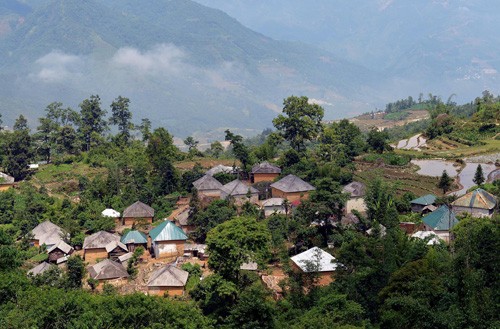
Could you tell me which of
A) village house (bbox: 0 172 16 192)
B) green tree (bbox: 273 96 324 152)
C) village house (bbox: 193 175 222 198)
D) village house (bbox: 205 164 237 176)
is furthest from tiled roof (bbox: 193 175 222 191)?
village house (bbox: 0 172 16 192)

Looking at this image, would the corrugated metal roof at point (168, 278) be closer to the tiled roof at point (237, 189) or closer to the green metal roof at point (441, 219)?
the tiled roof at point (237, 189)

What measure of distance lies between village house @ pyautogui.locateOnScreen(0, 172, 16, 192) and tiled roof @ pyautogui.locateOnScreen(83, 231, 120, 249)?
53.6 feet

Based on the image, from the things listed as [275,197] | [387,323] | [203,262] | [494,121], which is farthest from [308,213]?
[494,121]

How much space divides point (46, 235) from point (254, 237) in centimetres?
1633

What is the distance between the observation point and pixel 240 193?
1529 inches

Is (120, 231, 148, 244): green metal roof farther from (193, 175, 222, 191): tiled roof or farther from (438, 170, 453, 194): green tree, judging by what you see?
(438, 170, 453, 194): green tree

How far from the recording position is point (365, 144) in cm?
5012

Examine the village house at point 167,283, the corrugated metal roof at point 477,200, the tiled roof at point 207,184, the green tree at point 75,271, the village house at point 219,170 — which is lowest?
the village house at point 167,283

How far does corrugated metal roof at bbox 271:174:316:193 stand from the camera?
124 ft

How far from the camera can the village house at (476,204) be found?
3058 cm

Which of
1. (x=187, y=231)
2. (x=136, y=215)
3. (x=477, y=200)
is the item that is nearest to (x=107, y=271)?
(x=187, y=231)

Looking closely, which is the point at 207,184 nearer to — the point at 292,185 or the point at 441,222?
the point at 292,185

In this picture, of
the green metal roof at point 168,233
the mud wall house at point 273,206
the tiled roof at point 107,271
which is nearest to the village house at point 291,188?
the mud wall house at point 273,206

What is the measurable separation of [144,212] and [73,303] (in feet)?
64.2
